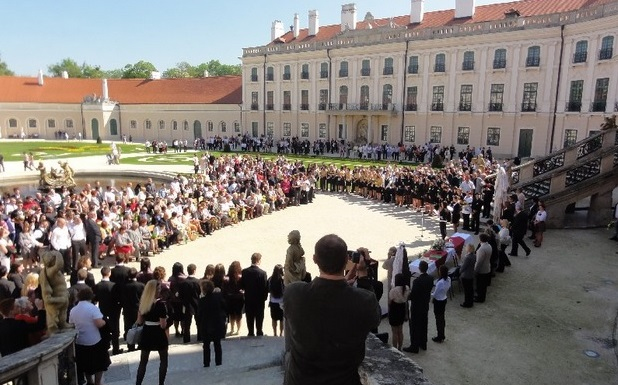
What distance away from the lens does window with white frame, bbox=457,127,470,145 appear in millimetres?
40406

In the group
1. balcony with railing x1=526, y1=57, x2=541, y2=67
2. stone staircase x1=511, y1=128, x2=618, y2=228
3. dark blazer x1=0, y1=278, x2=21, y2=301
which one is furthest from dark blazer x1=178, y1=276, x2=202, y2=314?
balcony with railing x1=526, y1=57, x2=541, y2=67

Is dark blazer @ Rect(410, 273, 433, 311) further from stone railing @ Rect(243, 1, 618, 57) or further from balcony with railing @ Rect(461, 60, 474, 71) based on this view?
balcony with railing @ Rect(461, 60, 474, 71)

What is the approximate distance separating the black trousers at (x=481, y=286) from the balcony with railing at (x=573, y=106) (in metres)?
30.1

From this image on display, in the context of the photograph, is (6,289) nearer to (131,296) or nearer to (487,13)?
(131,296)

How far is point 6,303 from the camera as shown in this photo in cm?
589

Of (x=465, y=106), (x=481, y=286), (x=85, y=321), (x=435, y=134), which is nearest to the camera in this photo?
(x=85, y=321)

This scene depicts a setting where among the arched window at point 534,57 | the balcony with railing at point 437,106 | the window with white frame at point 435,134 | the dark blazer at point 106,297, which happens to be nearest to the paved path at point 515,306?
the dark blazer at point 106,297

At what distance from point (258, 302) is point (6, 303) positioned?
152 inches

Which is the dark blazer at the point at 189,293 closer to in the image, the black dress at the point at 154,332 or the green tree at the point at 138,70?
the black dress at the point at 154,332

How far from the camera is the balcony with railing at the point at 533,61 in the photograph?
118 ft

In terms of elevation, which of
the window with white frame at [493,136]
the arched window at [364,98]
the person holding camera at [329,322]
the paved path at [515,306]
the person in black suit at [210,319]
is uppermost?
the arched window at [364,98]

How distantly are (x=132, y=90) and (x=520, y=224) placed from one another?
6150 centimetres

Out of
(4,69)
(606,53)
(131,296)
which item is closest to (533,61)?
(606,53)

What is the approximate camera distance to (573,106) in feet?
113
